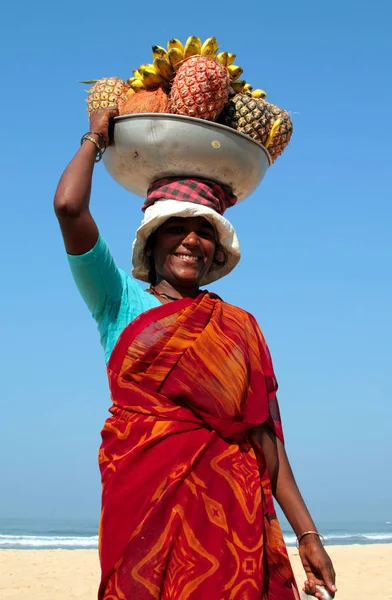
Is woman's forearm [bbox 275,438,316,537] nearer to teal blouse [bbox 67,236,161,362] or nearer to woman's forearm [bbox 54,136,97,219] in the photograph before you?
teal blouse [bbox 67,236,161,362]

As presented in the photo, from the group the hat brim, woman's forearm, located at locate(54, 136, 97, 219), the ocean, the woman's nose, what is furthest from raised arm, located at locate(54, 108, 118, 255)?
the ocean

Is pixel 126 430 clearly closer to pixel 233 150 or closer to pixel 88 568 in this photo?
pixel 233 150

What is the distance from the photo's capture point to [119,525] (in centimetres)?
257

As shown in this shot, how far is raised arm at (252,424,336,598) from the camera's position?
2.78m

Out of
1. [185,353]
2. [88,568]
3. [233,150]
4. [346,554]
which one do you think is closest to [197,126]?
[233,150]

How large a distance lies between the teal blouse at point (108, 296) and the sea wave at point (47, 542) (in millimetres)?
18652

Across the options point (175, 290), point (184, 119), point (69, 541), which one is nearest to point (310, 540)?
point (175, 290)

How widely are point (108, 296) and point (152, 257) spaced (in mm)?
260

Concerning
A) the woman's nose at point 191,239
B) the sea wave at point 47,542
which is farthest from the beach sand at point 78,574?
the woman's nose at point 191,239

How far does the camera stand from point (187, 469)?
2598 mm

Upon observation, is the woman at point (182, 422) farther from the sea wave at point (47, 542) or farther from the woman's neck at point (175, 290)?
the sea wave at point (47, 542)

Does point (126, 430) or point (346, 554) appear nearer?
point (126, 430)

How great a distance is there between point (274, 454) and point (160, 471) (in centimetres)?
56

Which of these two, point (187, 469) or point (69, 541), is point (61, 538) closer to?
point (69, 541)
